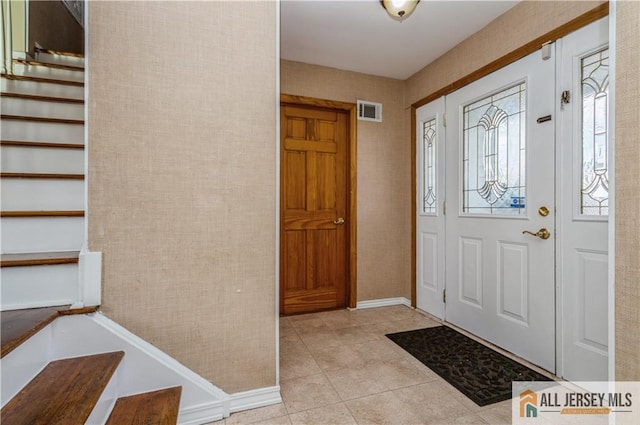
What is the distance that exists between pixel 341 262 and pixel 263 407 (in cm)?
181

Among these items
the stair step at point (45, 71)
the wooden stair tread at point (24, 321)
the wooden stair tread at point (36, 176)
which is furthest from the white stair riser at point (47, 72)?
the wooden stair tread at point (24, 321)

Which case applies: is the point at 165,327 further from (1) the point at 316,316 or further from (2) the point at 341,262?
(2) the point at 341,262

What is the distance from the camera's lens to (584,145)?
70.4 inches

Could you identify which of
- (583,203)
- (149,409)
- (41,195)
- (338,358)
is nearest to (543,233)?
(583,203)

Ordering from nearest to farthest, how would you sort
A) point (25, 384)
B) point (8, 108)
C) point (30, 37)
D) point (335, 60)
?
point (25, 384) → point (8, 108) → point (30, 37) → point (335, 60)

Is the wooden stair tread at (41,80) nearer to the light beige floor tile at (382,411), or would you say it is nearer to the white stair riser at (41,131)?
the white stair riser at (41,131)

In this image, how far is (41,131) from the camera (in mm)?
1968

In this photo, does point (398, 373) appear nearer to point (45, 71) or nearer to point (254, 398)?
point (254, 398)

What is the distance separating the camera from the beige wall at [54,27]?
8.50 feet

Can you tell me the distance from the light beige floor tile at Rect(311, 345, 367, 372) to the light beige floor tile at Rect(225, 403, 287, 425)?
0.47 metres

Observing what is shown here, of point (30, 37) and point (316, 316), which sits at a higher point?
point (30, 37)

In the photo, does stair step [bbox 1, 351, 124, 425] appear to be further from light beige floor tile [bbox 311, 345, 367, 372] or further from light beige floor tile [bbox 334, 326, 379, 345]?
light beige floor tile [bbox 334, 326, 379, 345]

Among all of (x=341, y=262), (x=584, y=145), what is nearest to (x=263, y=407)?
(x=341, y=262)

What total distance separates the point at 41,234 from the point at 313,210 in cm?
213
